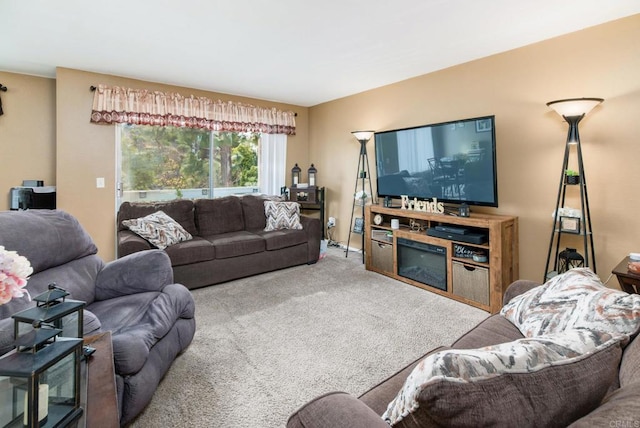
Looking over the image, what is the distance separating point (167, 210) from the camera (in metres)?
4.04

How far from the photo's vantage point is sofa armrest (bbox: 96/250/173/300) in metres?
2.20

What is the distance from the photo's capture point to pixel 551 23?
2.69 metres

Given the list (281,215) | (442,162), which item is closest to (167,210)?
(281,215)

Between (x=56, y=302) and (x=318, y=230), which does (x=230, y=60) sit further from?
(x=56, y=302)

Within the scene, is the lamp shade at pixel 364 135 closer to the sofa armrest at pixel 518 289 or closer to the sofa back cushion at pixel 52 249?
the sofa armrest at pixel 518 289

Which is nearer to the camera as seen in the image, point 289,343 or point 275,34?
point 289,343

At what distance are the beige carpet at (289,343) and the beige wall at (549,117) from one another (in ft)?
3.96

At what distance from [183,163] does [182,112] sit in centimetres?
73

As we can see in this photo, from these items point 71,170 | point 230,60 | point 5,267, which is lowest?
point 5,267

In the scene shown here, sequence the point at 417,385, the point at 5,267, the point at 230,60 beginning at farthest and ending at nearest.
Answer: the point at 230,60, the point at 5,267, the point at 417,385

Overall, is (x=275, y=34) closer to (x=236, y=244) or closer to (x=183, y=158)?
(x=236, y=244)

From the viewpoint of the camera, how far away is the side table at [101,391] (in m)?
0.99

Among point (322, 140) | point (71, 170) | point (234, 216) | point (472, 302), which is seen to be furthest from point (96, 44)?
point (472, 302)

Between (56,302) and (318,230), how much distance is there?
3.55 metres
